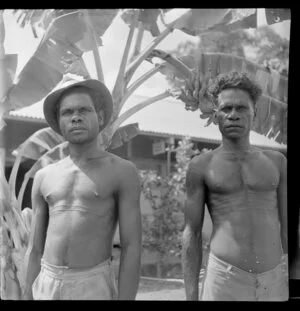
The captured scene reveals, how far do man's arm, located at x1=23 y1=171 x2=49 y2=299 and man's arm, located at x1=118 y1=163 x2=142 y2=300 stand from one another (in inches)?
15.0

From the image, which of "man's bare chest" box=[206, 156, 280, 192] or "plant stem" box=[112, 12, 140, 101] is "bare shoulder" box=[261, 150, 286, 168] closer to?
"man's bare chest" box=[206, 156, 280, 192]

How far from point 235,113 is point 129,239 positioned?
77 cm

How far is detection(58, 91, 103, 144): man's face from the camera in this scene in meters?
2.17

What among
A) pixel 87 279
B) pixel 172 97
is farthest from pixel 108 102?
pixel 87 279

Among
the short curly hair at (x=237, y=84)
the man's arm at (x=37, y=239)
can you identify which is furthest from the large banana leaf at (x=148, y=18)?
the man's arm at (x=37, y=239)

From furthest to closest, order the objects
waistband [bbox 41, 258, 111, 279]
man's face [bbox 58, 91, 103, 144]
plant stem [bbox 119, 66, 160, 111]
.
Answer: plant stem [bbox 119, 66, 160, 111]
man's face [bbox 58, 91, 103, 144]
waistband [bbox 41, 258, 111, 279]

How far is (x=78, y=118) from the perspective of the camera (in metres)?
2.17

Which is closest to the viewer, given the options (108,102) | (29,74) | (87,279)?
(87,279)

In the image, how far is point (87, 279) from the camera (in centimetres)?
207

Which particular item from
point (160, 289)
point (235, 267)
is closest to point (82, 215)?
point (160, 289)

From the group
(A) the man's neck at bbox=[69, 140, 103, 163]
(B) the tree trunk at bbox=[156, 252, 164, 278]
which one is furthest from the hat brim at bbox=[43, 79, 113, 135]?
(B) the tree trunk at bbox=[156, 252, 164, 278]

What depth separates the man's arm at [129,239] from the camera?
2.10 m

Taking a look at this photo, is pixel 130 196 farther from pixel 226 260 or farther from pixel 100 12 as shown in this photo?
pixel 100 12

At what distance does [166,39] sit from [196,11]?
7.9 inches
